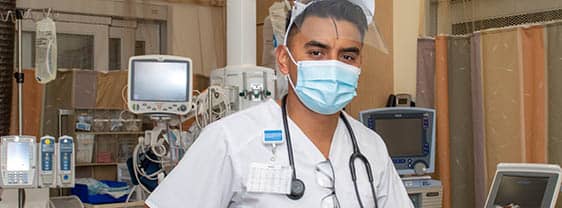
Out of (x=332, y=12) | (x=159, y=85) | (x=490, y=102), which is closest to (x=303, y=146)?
(x=332, y=12)

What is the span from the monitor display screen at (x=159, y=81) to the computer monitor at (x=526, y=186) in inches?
63.9

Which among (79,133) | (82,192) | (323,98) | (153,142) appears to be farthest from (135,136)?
(323,98)

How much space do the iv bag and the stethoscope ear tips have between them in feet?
7.50

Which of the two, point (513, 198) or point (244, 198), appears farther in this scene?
point (513, 198)

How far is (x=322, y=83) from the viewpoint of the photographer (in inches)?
62.1

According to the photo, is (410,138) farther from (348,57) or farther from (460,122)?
(348,57)

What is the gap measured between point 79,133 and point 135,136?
0.42m

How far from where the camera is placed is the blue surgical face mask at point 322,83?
5.15ft

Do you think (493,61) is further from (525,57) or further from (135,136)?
(135,136)

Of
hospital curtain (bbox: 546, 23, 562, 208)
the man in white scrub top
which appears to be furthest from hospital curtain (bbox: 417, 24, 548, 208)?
the man in white scrub top

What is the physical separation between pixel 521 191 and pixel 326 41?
202cm

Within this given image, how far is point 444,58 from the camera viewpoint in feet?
13.5

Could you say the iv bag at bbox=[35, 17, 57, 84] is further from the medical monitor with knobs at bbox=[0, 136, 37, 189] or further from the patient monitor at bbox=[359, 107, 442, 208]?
the patient monitor at bbox=[359, 107, 442, 208]

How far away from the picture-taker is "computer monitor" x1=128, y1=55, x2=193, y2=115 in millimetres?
3008
